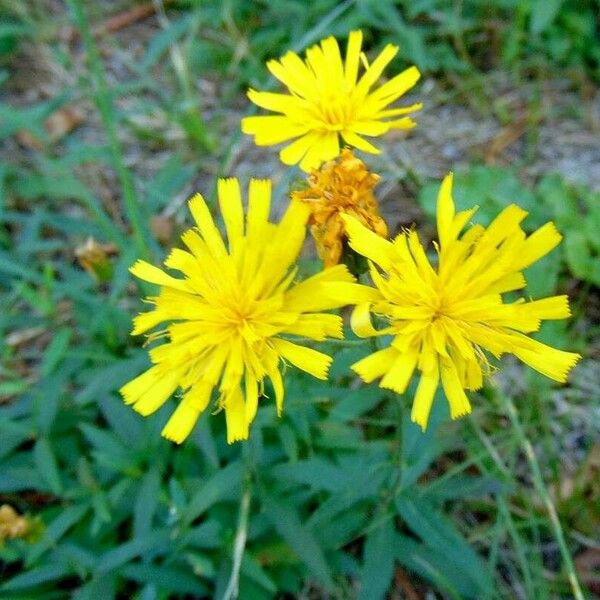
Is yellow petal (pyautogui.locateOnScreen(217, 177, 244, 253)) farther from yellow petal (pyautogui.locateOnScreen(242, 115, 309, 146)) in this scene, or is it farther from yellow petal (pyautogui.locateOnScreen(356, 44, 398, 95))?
yellow petal (pyautogui.locateOnScreen(356, 44, 398, 95))

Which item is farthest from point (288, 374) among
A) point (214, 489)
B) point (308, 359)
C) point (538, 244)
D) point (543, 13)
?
point (543, 13)

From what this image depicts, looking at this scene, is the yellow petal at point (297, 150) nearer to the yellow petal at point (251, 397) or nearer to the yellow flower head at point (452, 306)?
the yellow flower head at point (452, 306)

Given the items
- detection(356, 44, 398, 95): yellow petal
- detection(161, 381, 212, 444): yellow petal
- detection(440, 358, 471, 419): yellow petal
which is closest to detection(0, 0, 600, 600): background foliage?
detection(440, 358, 471, 419): yellow petal

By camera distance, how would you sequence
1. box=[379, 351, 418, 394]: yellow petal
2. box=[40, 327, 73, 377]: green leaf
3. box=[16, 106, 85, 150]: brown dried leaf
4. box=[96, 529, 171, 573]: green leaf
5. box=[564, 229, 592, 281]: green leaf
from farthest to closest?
box=[16, 106, 85, 150]: brown dried leaf
box=[564, 229, 592, 281]: green leaf
box=[40, 327, 73, 377]: green leaf
box=[96, 529, 171, 573]: green leaf
box=[379, 351, 418, 394]: yellow petal

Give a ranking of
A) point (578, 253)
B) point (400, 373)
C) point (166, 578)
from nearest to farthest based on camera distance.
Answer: point (400, 373) → point (166, 578) → point (578, 253)

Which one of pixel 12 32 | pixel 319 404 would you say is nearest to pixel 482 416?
pixel 319 404

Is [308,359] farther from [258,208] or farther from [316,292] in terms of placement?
[258,208]

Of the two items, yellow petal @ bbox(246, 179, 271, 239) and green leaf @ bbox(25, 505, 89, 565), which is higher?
yellow petal @ bbox(246, 179, 271, 239)
